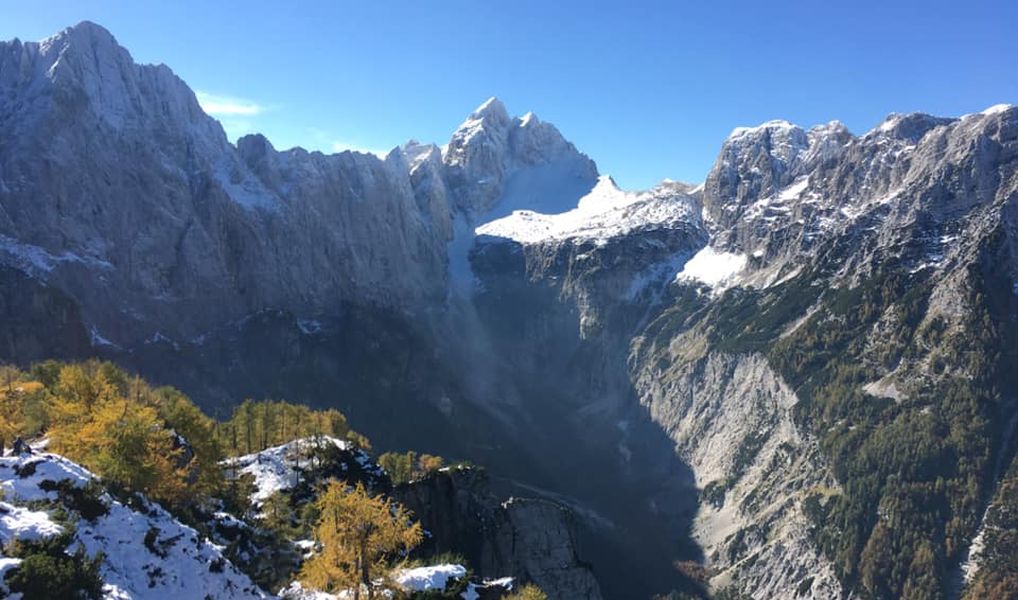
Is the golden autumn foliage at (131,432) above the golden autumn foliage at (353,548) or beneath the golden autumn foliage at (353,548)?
above

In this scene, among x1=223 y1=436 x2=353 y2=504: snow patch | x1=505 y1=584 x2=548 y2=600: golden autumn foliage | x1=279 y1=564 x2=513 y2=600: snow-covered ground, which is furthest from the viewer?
x1=223 y1=436 x2=353 y2=504: snow patch

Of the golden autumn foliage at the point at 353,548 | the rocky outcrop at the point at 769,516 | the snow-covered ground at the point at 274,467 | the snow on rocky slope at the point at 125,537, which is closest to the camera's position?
the snow on rocky slope at the point at 125,537

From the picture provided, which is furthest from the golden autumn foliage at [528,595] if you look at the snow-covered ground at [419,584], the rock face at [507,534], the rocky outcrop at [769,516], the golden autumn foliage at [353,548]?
the rocky outcrop at [769,516]

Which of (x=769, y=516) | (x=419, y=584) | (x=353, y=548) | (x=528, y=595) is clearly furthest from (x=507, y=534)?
(x=769, y=516)

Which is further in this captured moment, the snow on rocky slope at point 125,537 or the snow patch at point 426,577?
the snow patch at point 426,577

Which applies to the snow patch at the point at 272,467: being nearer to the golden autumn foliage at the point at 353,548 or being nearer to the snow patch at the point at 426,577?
the golden autumn foliage at the point at 353,548

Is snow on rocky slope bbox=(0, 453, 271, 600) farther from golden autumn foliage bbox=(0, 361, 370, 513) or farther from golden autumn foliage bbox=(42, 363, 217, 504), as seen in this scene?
golden autumn foliage bbox=(0, 361, 370, 513)

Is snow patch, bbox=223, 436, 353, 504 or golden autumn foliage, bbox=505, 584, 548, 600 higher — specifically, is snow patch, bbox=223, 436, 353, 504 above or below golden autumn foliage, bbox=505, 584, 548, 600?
above


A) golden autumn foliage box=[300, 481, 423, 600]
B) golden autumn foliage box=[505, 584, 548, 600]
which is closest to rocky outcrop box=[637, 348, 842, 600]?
golden autumn foliage box=[505, 584, 548, 600]
